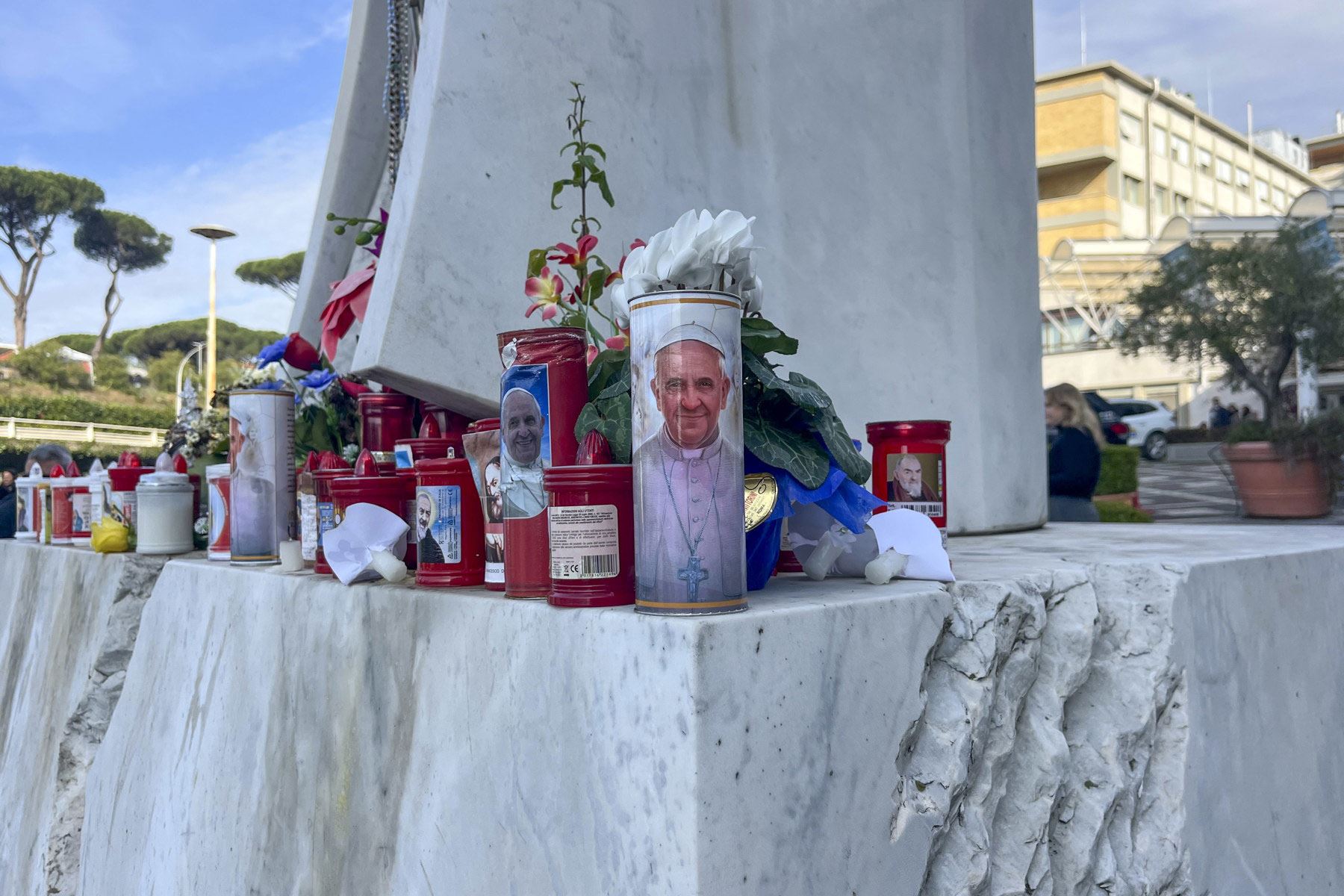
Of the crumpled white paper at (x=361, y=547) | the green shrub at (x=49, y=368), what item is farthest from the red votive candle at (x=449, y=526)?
the green shrub at (x=49, y=368)

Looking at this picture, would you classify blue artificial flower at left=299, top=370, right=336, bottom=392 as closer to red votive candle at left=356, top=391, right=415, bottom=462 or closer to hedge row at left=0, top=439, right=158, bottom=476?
red votive candle at left=356, top=391, right=415, bottom=462

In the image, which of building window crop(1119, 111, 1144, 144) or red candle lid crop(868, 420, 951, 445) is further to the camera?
building window crop(1119, 111, 1144, 144)

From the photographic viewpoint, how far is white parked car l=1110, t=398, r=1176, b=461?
59.3ft

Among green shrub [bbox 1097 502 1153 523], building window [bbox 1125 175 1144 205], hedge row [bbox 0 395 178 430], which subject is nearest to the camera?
green shrub [bbox 1097 502 1153 523]

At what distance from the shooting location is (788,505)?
4.73ft

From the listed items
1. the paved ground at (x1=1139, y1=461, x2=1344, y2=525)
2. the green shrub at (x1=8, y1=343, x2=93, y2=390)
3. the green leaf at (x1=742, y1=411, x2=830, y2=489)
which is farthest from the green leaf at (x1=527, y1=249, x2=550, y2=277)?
the green shrub at (x1=8, y1=343, x2=93, y2=390)

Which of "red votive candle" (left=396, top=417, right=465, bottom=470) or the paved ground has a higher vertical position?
"red votive candle" (left=396, top=417, right=465, bottom=470)

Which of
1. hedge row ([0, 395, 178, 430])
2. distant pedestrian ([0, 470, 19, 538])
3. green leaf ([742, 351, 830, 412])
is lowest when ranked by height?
distant pedestrian ([0, 470, 19, 538])

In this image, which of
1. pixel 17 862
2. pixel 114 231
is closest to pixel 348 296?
pixel 17 862

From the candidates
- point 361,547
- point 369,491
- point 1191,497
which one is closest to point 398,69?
point 369,491

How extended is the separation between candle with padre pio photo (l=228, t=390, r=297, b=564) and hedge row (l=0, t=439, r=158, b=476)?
15.4 meters

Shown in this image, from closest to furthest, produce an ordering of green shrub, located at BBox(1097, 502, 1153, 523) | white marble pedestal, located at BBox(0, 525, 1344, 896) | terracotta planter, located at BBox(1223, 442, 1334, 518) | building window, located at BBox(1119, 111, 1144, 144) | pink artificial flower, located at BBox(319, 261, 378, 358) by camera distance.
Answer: white marble pedestal, located at BBox(0, 525, 1344, 896) → pink artificial flower, located at BBox(319, 261, 378, 358) → terracotta planter, located at BBox(1223, 442, 1334, 518) → green shrub, located at BBox(1097, 502, 1153, 523) → building window, located at BBox(1119, 111, 1144, 144)

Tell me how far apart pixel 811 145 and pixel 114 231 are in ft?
138

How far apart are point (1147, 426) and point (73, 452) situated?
2250 cm
